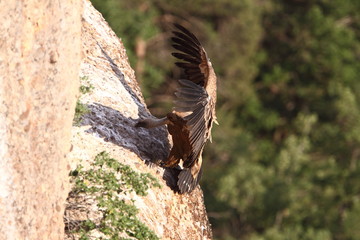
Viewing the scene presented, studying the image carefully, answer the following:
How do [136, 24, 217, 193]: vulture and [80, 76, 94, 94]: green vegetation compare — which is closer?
[136, 24, 217, 193]: vulture

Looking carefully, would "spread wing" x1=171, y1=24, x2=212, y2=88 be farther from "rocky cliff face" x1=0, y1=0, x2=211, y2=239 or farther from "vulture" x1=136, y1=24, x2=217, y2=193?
"rocky cliff face" x1=0, y1=0, x2=211, y2=239

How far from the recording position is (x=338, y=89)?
4441cm

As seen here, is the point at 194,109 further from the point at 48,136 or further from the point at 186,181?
the point at 48,136

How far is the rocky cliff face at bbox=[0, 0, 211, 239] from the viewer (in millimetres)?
8375

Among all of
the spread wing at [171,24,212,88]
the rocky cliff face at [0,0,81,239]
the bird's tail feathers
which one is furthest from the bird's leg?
the rocky cliff face at [0,0,81,239]

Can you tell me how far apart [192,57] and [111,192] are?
2.59m

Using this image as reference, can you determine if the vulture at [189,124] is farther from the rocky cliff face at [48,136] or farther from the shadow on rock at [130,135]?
the rocky cliff face at [48,136]

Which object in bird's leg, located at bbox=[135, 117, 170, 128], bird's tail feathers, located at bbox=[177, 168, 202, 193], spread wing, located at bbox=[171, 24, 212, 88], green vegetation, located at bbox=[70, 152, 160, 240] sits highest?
spread wing, located at bbox=[171, 24, 212, 88]

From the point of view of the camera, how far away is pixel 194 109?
10.6 m

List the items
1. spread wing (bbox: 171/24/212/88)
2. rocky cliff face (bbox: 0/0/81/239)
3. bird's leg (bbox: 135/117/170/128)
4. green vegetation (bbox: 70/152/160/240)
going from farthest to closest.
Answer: spread wing (bbox: 171/24/212/88)
bird's leg (bbox: 135/117/170/128)
green vegetation (bbox: 70/152/160/240)
rocky cliff face (bbox: 0/0/81/239)

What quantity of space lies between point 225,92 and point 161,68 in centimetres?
623

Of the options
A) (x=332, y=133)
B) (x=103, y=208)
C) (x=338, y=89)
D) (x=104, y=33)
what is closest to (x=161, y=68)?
(x=332, y=133)

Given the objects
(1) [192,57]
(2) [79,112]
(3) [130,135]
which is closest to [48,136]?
(2) [79,112]

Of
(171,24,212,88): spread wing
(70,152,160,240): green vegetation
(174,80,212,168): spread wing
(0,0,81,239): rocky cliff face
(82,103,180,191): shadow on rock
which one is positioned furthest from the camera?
(171,24,212,88): spread wing
